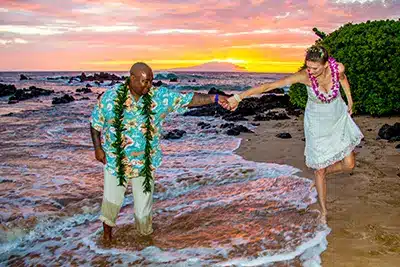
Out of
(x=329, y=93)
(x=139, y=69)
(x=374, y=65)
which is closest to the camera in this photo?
(x=139, y=69)

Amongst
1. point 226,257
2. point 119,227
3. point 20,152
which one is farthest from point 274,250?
point 20,152

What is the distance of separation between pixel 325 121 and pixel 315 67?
73 centimetres

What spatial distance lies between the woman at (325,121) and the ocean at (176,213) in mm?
784

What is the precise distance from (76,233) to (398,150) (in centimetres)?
648

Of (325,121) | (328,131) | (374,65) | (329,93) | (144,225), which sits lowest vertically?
(144,225)

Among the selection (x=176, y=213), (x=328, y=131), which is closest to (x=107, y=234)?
(x=176, y=213)

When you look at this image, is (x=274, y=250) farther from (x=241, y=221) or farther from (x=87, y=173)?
(x=87, y=173)

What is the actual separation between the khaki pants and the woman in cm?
194

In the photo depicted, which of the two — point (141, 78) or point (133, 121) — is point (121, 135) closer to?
point (133, 121)

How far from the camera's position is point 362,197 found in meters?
6.71

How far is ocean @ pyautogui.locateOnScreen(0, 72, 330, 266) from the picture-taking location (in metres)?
5.22

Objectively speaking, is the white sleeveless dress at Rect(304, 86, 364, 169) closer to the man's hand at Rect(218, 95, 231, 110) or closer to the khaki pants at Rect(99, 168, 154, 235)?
the man's hand at Rect(218, 95, 231, 110)

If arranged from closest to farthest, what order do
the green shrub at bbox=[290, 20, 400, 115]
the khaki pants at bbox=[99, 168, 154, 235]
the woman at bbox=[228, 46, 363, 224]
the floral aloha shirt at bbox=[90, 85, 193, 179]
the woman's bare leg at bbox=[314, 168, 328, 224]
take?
the floral aloha shirt at bbox=[90, 85, 193, 179], the khaki pants at bbox=[99, 168, 154, 235], the woman at bbox=[228, 46, 363, 224], the woman's bare leg at bbox=[314, 168, 328, 224], the green shrub at bbox=[290, 20, 400, 115]

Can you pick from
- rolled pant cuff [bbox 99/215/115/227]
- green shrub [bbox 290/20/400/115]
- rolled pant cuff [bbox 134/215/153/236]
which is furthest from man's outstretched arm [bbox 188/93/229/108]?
green shrub [bbox 290/20/400/115]
